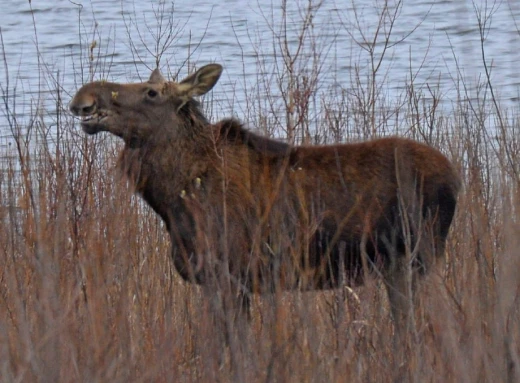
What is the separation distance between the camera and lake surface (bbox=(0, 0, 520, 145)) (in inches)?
516

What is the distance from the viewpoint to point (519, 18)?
53.6 feet

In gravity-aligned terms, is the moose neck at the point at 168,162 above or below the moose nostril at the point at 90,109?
below

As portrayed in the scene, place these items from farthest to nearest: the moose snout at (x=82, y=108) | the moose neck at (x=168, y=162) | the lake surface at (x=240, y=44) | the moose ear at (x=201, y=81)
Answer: the lake surface at (x=240, y=44) < the moose ear at (x=201, y=81) < the moose neck at (x=168, y=162) < the moose snout at (x=82, y=108)

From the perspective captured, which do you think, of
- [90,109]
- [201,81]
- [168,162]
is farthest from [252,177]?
[90,109]

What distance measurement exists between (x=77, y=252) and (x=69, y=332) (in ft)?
6.75

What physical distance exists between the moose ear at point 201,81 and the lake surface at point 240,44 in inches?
211

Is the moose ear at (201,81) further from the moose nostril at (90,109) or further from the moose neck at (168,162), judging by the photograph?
the moose nostril at (90,109)

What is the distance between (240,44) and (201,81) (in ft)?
21.3

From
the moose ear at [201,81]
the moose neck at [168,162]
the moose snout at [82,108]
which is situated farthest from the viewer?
the moose ear at [201,81]

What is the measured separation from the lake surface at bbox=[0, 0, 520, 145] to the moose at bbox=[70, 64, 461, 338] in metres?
5.49

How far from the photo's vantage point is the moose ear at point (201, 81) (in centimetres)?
629

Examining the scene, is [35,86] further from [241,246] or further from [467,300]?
[467,300]

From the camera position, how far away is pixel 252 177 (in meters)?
6.07

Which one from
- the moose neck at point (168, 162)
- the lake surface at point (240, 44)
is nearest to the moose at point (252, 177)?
the moose neck at point (168, 162)
